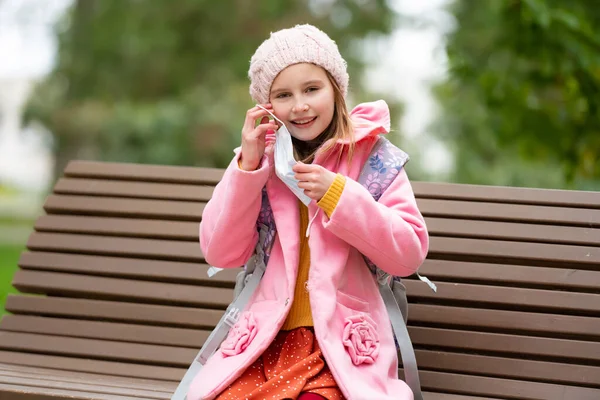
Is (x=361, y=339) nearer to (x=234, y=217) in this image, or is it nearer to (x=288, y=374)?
(x=288, y=374)

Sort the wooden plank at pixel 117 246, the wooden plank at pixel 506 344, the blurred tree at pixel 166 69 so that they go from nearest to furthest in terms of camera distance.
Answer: the wooden plank at pixel 506 344 → the wooden plank at pixel 117 246 → the blurred tree at pixel 166 69

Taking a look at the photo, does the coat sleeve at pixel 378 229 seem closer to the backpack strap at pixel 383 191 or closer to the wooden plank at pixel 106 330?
the backpack strap at pixel 383 191

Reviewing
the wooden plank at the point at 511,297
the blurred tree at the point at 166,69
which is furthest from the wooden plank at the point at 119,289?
the blurred tree at the point at 166,69

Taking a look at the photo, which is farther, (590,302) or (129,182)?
(129,182)

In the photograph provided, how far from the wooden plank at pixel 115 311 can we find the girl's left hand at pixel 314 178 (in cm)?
115

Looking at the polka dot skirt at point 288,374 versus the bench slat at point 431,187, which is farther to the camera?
the bench slat at point 431,187

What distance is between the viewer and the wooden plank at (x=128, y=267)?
12.2ft

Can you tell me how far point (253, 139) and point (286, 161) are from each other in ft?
0.42

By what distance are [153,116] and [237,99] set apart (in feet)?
5.62

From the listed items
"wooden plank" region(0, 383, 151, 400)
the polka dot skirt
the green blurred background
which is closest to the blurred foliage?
the polka dot skirt

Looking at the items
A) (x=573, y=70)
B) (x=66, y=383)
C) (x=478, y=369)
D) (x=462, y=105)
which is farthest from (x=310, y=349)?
(x=462, y=105)

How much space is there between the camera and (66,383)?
10.6 feet

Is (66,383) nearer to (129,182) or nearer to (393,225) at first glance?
(129,182)

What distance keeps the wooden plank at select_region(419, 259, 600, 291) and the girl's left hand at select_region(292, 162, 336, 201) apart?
3.19 feet
